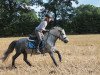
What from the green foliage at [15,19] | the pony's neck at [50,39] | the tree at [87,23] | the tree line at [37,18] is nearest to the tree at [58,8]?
the tree line at [37,18]

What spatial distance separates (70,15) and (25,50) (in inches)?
2344

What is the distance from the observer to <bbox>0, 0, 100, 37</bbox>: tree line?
66375 mm

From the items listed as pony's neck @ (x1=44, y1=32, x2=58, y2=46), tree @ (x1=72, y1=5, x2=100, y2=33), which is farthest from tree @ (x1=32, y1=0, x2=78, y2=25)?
pony's neck @ (x1=44, y1=32, x2=58, y2=46)

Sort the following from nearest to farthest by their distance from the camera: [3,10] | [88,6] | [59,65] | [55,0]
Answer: [59,65], [3,10], [55,0], [88,6]

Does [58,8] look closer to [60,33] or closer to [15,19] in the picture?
[15,19]

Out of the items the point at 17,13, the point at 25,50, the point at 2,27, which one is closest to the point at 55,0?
the point at 17,13

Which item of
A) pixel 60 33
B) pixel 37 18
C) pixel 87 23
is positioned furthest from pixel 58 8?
pixel 60 33

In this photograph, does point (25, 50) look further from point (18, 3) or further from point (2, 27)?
point (18, 3)

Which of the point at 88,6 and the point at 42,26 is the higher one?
the point at 42,26

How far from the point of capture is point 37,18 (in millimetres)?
71875

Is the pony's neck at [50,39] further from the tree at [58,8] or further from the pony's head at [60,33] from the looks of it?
the tree at [58,8]

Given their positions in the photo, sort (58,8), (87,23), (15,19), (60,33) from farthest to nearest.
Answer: (58,8) < (15,19) < (87,23) < (60,33)

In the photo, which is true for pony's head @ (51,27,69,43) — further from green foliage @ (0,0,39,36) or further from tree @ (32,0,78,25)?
tree @ (32,0,78,25)

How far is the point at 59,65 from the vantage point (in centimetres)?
1606
